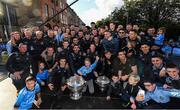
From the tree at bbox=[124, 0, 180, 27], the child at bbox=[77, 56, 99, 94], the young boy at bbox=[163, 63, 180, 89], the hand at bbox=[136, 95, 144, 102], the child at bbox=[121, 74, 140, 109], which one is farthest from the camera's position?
the tree at bbox=[124, 0, 180, 27]

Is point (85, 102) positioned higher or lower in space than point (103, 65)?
A: lower

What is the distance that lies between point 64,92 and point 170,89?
3.05 meters

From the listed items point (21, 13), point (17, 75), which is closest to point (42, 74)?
point (17, 75)

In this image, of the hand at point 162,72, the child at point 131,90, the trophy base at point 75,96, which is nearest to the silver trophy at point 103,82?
the trophy base at point 75,96

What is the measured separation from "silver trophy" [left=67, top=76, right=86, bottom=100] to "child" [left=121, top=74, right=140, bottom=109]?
1259 millimetres

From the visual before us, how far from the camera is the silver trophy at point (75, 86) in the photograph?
586cm

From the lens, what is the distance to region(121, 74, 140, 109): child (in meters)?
5.13

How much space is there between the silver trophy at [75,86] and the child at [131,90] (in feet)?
4.13

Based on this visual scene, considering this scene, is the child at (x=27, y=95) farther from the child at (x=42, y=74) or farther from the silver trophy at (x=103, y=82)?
the silver trophy at (x=103, y=82)

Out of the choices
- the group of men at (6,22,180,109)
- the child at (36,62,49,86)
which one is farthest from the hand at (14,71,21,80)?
the child at (36,62,49,86)

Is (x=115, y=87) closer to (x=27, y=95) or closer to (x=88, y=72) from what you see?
(x=88, y=72)

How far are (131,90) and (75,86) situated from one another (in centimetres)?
155

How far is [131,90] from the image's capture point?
5199 millimetres

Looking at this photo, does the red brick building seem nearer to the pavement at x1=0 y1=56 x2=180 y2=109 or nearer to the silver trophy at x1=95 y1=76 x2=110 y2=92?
the pavement at x1=0 y1=56 x2=180 y2=109
